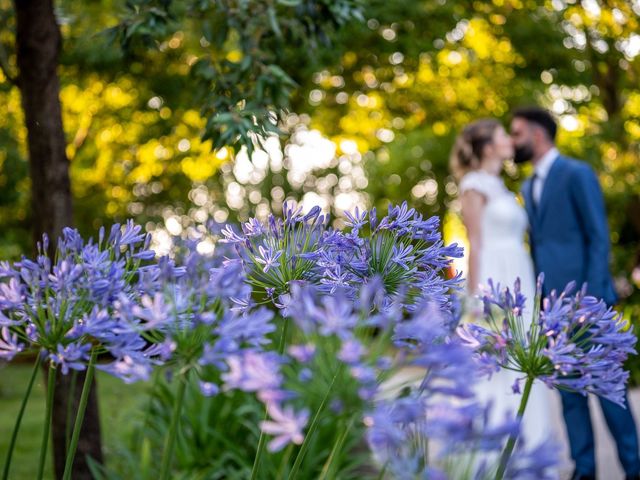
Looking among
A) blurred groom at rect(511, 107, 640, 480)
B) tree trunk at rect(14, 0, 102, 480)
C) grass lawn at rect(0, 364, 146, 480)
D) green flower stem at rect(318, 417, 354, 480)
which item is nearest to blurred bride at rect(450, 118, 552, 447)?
blurred groom at rect(511, 107, 640, 480)

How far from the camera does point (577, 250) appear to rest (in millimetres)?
5246

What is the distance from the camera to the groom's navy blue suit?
5125mm

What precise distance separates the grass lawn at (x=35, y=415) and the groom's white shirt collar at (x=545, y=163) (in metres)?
3.03

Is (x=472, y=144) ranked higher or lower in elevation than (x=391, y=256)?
lower

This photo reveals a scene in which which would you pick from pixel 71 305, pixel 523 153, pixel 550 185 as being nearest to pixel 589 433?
pixel 550 185

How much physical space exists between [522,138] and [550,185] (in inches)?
20.9

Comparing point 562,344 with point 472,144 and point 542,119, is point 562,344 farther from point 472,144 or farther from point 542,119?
point 472,144

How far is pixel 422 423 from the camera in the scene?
3.61 feet

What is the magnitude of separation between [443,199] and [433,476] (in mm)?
22401

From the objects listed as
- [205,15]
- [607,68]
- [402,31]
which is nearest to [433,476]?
[205,15]

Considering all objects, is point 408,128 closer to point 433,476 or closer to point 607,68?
point 607,68

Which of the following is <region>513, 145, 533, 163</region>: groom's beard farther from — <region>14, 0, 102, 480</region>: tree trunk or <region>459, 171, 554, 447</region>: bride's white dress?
<region>14, 0, 102, 480</region>: tree trunk

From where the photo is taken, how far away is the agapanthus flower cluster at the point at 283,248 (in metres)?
1.79

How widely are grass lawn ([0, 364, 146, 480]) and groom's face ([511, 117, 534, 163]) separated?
3.13 meters
